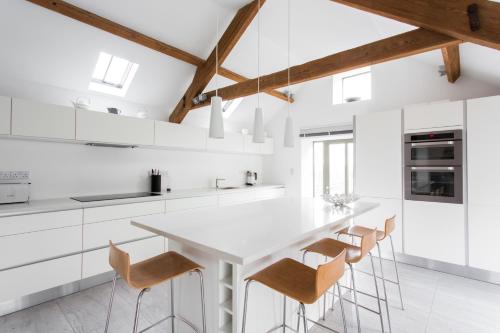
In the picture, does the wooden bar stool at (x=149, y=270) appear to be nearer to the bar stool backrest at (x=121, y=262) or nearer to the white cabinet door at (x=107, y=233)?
the bar stool backrest at (x=121, y=262)

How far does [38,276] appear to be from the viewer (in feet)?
7.38

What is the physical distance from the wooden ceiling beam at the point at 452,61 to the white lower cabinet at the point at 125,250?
389 centimetres

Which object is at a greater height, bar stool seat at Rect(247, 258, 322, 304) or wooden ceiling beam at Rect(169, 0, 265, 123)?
wooden ceiling beam at Rect(169, 0, 265, 123)

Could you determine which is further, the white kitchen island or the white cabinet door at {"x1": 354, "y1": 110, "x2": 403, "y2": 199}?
the white cabinet door at {"x1": 354, "y1": 110, "x2": 403, "y2": 199}

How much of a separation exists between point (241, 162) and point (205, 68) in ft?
6.84

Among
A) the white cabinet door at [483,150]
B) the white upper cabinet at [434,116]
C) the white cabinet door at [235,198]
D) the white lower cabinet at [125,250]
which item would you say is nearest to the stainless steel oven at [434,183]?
the white cabinet door at [483,150]

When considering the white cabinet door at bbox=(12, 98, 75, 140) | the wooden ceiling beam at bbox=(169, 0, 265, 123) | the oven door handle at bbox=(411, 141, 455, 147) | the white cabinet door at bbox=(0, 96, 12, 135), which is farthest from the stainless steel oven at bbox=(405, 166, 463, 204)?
the white cabinet door at bbox=(0, 96, 12, 135)

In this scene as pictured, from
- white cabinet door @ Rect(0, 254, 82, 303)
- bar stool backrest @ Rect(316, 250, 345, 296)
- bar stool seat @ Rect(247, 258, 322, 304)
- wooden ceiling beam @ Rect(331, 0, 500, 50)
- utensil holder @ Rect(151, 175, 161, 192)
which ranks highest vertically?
wooden ceiling beam @ Rect(331, 0, 500, 50)

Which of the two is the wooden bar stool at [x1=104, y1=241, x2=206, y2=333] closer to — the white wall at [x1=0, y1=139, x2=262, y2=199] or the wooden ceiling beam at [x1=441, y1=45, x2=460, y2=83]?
the white wall at [x1=0, y1=139, x2=262, y2=199]

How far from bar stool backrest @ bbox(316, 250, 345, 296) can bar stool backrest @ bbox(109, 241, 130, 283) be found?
3.09 feet

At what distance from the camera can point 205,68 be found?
3.71 meters

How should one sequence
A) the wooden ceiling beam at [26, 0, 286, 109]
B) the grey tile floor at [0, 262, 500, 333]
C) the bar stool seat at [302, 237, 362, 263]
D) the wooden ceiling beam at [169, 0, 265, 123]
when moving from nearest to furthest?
the bar stool seat at [302, 237, 362, 263], the grey tile floor at [0, 262, 500, 333], the wooden ceiling beam at [26, 0, 286, 109], the wooden ceiling beam at [169, 0, 265, 123]

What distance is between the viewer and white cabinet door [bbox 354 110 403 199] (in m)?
3.34

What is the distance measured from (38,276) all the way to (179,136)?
7.29 feet
